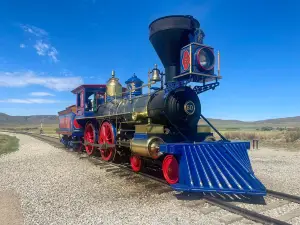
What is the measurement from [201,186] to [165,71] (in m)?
3.67

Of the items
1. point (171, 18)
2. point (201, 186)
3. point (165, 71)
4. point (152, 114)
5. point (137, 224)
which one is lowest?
point (137, 224)

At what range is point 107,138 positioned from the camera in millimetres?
10156

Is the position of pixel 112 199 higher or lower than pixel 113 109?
lower

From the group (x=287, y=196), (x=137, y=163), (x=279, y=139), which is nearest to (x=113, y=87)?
(x=137, y=163)

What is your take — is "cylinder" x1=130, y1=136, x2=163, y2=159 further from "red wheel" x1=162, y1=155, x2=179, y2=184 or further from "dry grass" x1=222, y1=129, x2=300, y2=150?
"dry grass" x1=222, y1=129, x2=300, y2=150

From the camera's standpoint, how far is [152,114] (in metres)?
7.61

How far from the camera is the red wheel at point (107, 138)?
32.2 feet

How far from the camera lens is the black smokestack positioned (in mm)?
7453

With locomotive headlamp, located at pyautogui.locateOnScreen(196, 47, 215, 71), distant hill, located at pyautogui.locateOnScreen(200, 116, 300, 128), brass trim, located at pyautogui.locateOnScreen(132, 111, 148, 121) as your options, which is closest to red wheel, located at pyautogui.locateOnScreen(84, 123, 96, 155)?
brass trim, located at pyautogui.locateOnScreen(132, 111, 148, 121)

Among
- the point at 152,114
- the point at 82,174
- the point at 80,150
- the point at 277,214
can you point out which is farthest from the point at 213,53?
the point at 80,150

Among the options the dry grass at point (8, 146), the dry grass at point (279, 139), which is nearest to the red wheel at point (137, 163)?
the dry grass at point (8, 146)

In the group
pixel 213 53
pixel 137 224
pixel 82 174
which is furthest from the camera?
pixel 82 174

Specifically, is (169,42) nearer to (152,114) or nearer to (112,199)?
(152,114)

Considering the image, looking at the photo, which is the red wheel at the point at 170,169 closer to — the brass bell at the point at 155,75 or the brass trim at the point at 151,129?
the brass trim at the point at 151,129
